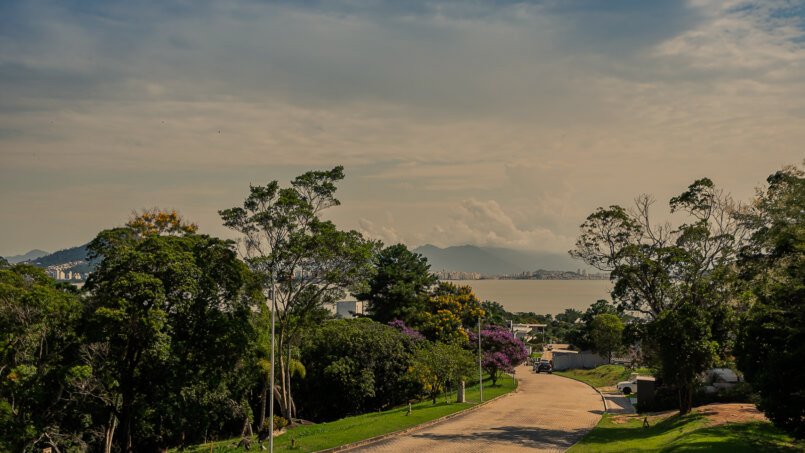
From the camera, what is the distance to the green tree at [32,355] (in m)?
22.2

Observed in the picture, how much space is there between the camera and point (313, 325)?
3797 cm

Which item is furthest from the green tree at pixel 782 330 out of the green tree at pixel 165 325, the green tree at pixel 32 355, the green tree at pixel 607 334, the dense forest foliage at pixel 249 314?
the green tree at pixel 607 334

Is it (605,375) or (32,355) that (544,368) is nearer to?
(605,375)

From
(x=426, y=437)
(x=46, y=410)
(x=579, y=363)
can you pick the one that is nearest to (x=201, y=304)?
(x=46, y=410)

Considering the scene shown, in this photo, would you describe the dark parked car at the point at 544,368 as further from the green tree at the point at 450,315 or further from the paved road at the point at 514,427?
the paved road at the point at 514,427

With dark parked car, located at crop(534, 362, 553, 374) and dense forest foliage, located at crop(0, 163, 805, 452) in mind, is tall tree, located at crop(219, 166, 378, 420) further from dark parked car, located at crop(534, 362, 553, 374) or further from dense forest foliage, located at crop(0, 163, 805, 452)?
dark parked car, located at crop(534, 362, 553, 374)

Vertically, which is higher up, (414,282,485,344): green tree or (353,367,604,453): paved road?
(414,282,485,344): green tree

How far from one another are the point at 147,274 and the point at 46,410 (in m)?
7.55

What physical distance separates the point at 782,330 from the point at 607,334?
55.6m

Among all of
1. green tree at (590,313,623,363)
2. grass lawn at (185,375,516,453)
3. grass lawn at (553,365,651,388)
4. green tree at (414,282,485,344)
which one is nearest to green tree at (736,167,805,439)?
grass lawn at (185,375,516,453)

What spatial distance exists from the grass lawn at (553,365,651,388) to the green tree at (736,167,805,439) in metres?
30.9

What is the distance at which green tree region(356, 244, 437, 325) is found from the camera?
54.8 meters

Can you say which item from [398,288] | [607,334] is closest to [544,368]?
[607,334]

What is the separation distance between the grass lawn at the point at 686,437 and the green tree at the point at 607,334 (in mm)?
43211
